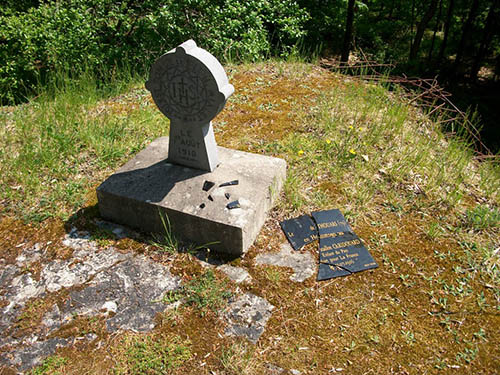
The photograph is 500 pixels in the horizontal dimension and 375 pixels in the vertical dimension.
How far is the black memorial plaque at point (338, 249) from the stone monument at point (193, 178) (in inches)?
21.2

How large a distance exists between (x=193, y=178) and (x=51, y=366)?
1733 millimetres

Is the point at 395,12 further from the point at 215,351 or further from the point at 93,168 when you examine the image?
the point at 215,351

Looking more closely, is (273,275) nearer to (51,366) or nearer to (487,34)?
(51,366)

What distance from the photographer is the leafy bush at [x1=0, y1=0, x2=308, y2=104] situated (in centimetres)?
589

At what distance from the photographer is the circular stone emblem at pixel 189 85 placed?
2.96 metres

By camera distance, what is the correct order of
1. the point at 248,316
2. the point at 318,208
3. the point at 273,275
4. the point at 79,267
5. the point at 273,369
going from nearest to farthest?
the point at 273,369 → the point at 248,316 → the point at 273,275 → the point at 79,267 → the point at 318,208

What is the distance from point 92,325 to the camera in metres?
2.63

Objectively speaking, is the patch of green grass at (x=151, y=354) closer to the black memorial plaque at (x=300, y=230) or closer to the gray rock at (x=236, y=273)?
the gray rock at (x=236, y=273)

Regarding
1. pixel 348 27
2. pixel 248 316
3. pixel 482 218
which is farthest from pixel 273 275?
pixel 348 27

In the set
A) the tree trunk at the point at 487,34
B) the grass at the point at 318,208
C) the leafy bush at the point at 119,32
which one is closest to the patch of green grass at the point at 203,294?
the grass at the point at 318,208

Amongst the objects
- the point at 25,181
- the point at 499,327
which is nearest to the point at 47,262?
the point at 25,181

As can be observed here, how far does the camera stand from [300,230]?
3346mm

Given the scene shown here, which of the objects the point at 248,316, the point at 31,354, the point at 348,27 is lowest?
the point at 31,354

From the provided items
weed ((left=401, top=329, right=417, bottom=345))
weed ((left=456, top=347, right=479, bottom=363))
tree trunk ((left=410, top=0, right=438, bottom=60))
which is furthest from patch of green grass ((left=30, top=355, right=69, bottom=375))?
tree trunk ((left=410, top=0, right=438, bottom=60))
